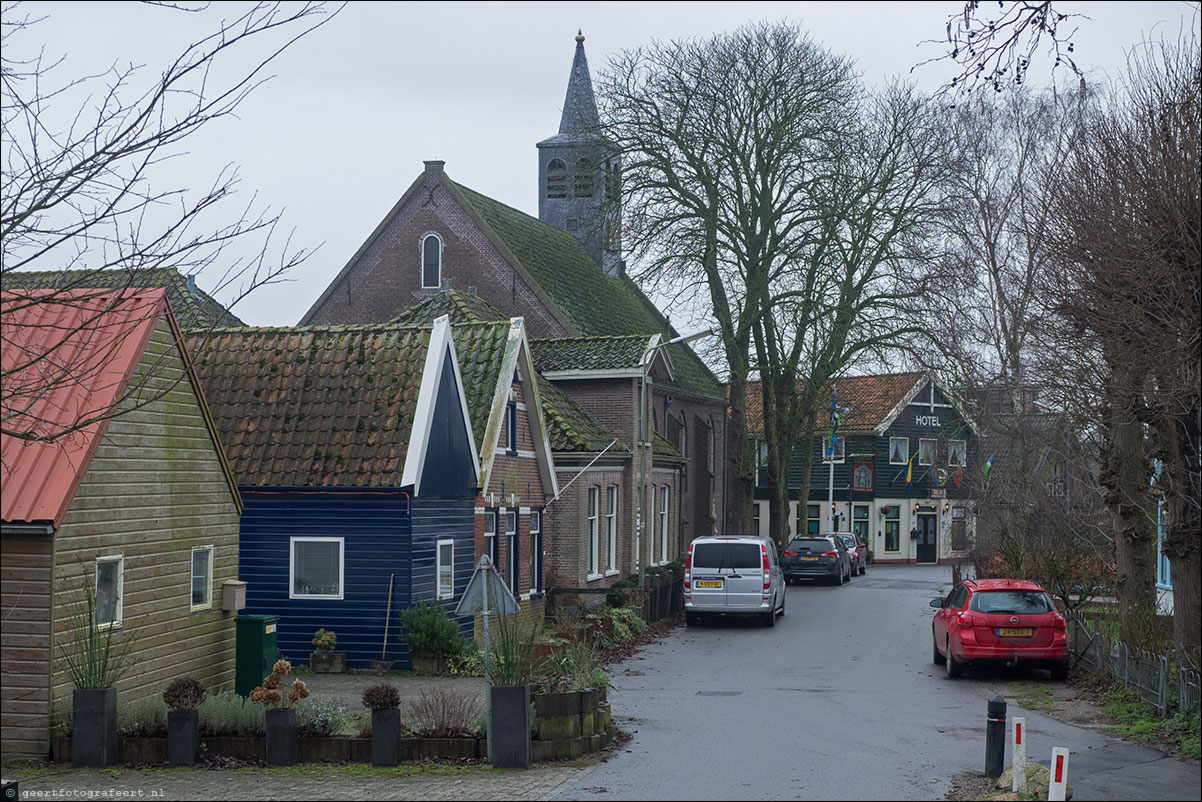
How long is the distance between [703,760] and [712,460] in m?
39.7

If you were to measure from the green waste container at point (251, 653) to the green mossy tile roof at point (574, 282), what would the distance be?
2284cm

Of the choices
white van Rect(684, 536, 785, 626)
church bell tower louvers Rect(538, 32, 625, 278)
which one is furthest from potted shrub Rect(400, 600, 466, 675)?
church bell tower louvers Rect(538, 32, 625, 278)

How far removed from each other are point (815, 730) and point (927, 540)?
5617cm

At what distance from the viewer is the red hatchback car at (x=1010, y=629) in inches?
819

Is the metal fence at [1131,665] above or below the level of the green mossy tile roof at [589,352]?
below

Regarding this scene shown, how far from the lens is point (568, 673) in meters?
14.6

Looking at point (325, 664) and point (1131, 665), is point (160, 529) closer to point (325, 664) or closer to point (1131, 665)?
point (325, 664)

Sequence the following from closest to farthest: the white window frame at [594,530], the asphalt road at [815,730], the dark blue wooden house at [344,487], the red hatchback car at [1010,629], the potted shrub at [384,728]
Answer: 1. the asphalt road at [815,730]
2. the potted shrub at [384,728]
3. the red hatchback car at [1010,629]
4. the dark blue wooden house at [344,487]
5. the white window frame at [594,530]

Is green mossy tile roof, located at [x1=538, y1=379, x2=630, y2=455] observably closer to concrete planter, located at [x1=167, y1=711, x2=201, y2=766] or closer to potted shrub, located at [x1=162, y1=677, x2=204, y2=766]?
potted shrub, located at [x1=162, y1=677, x2=204, y2=766]

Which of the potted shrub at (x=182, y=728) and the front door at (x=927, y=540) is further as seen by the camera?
the front door at (x=927, y=540)

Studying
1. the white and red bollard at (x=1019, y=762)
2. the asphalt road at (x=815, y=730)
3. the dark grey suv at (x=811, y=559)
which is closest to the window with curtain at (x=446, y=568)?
the asphalt road at (x=815, y=730)

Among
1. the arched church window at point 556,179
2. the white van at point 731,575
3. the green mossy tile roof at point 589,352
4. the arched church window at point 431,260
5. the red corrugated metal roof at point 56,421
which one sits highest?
the arched church window at point 556,179

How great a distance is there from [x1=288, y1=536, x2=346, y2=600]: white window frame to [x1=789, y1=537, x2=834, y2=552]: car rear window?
26169 mm

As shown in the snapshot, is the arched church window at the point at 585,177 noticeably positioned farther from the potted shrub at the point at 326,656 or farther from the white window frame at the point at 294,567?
Answer: the potted shrub at the point at 326,656
